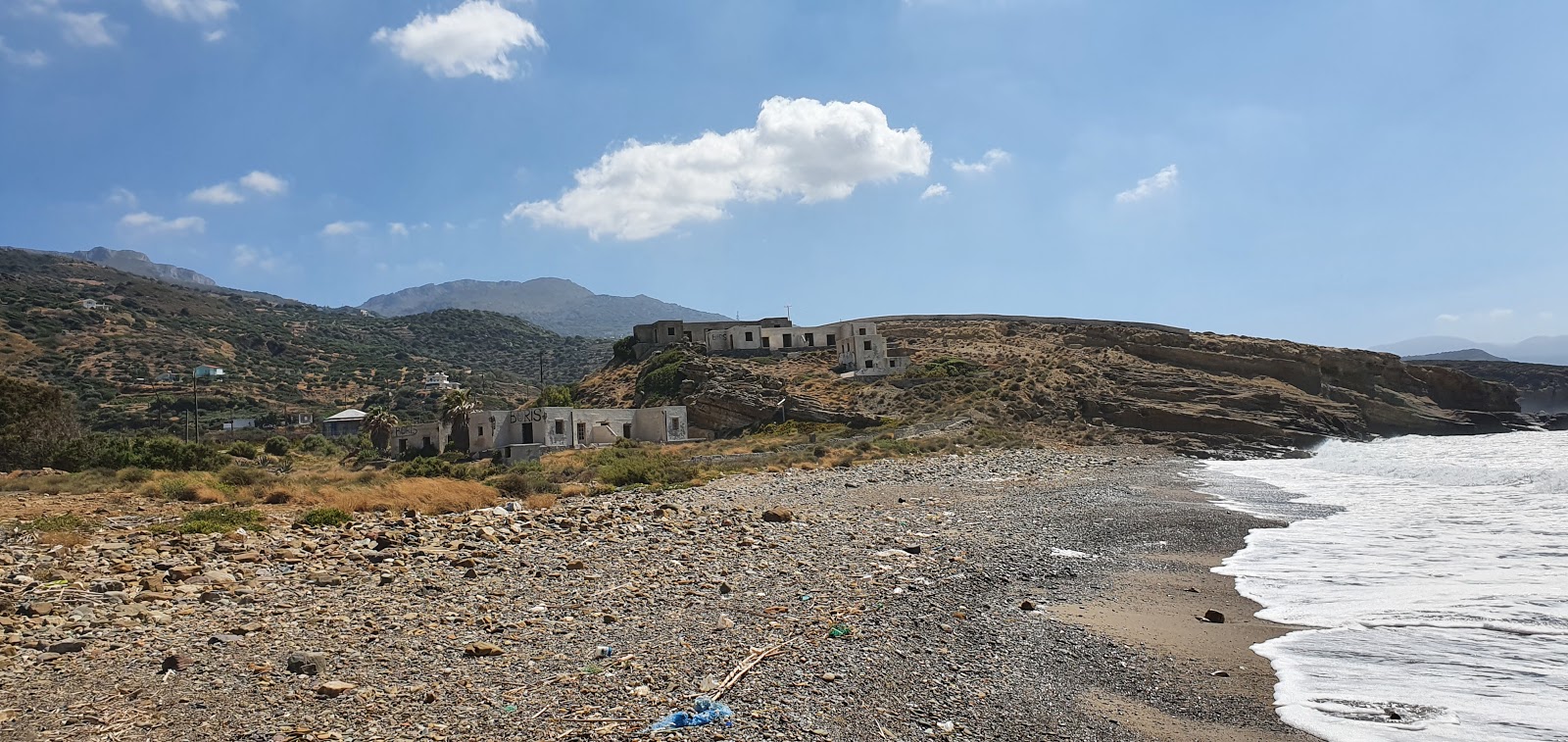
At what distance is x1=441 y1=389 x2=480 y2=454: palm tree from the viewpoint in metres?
45.2

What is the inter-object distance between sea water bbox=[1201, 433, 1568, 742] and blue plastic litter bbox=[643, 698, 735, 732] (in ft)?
15.6

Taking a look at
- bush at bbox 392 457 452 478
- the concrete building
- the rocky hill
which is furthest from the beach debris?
the rocky hill

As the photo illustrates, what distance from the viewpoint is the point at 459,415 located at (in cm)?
4525

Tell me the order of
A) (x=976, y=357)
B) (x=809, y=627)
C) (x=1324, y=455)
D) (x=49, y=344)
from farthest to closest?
(x=49, y=344), (x=976, y=357), (x=1324, y=455), (x=809, y=627)

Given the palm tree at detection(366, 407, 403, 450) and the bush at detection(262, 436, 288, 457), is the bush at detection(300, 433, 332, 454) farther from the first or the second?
the palm tree at detection(366, 407, 403, 450)

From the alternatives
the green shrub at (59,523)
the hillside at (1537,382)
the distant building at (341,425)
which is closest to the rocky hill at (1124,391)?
the distant building at (341,425)

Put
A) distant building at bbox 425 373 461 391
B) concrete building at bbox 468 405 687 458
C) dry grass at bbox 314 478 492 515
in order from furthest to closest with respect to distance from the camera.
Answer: distant building at bbox 425 373 461 391, concrete building at bbox 468 405 687 458, dry grass at bbox 314 478 492 515

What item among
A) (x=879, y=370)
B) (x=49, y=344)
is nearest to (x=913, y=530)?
(x=879, y=370)

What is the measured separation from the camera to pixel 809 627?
370 inches

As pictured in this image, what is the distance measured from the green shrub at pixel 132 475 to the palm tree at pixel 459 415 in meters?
20.5

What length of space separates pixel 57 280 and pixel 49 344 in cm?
6354

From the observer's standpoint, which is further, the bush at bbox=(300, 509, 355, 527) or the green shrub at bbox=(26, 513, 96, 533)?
the bush at bbox=(300, 509, 355, 527)

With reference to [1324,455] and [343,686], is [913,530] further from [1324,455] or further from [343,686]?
[1324,455]

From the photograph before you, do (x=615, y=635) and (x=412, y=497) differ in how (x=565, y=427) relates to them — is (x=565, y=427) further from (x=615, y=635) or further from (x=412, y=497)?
(x=615, y=635)
